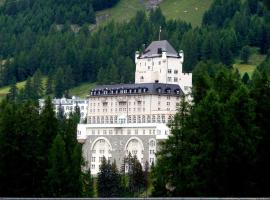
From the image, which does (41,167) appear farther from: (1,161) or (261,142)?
(261,142)

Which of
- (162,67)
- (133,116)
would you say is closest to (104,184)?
(133,116)

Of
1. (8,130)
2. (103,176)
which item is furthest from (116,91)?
(8,130)

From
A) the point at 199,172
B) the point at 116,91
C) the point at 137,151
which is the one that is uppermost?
the point at 116,91

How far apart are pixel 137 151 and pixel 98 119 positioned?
16.1m

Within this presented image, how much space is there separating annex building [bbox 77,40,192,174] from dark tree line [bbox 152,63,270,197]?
76.0 m

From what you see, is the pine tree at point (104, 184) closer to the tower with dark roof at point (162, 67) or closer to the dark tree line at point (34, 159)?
the dark tree line at point (34, 159)

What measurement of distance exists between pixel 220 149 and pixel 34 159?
60.3ft

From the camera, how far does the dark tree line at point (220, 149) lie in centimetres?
8425

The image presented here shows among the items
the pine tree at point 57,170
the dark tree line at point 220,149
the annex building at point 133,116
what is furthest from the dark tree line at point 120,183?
the dark tree line at point 220,149

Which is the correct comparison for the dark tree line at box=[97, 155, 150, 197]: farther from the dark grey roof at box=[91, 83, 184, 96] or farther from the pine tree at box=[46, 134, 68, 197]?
the pine tree at box=[46, 134, 68, 197]

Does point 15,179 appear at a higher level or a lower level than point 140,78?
lower

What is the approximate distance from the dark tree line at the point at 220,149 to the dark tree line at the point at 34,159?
27.9 feet

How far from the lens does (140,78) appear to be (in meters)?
195

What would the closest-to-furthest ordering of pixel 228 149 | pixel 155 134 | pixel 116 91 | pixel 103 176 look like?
pixel 228 149 < pixel 103 176 < pixel 155 134 < pixel 116 91
